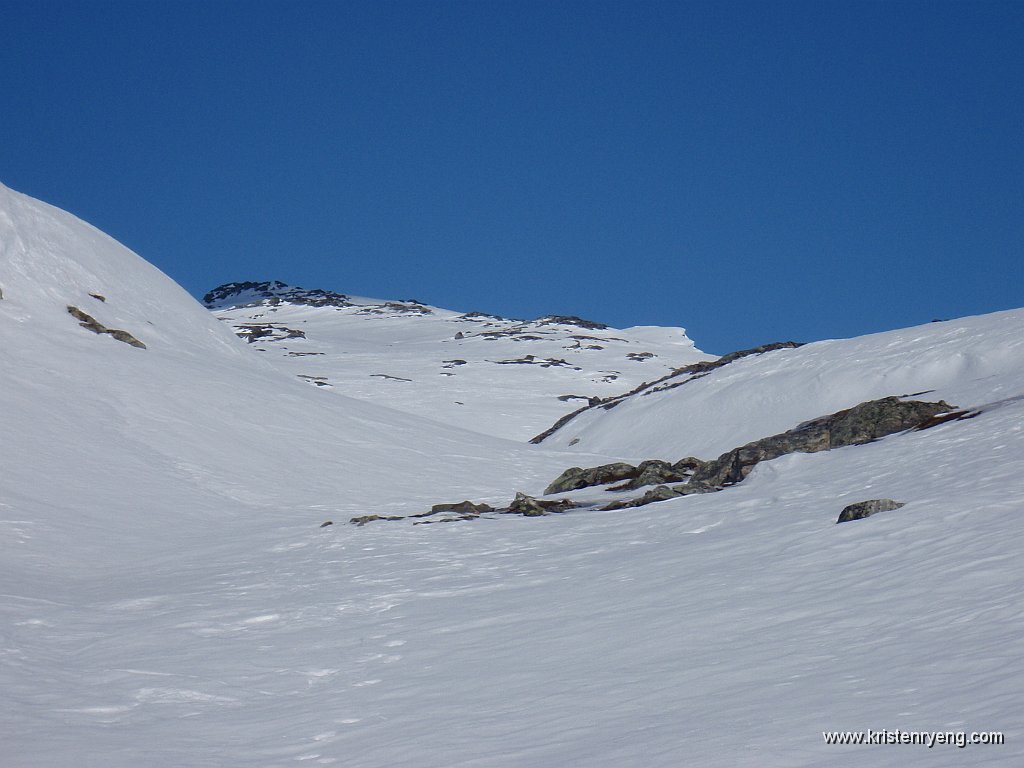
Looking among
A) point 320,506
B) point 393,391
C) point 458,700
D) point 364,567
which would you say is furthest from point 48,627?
point 393,391

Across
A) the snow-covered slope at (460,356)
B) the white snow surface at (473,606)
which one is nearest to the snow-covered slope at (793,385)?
the white snow surface at (473,606)

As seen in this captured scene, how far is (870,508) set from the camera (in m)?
11.7

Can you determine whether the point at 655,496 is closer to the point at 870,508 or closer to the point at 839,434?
the point at 839,434

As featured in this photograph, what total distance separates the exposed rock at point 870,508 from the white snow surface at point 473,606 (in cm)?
27

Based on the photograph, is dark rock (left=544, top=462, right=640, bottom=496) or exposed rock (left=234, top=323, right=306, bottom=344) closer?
dark rock (left=544, top=462, right=640, bottom=496)

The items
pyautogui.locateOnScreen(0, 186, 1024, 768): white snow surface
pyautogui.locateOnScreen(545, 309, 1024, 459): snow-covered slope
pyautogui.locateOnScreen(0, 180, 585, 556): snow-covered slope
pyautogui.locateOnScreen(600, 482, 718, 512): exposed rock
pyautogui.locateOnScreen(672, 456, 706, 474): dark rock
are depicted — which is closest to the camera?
pyautogui.locateOnScreen(0, 186, 1024, 768): white snow surface

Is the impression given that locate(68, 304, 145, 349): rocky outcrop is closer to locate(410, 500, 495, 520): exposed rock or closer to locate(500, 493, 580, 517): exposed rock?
locate(410, 500, 495, 520): exposed rock

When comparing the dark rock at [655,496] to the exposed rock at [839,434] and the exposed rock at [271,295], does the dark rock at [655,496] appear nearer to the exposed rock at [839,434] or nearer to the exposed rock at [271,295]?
the exposed rock at [839,434]

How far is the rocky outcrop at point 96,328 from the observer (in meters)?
32.7

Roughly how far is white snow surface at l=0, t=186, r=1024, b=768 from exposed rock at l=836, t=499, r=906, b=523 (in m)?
0.27

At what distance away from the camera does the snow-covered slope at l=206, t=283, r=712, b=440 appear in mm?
57281

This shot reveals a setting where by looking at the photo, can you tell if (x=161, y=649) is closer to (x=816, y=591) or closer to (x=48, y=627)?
(x=48, y=627)

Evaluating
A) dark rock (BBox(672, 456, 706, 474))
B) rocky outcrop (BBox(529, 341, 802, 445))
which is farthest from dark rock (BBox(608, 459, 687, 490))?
rocky outcrop (BBox(529, 341, 802, 445))

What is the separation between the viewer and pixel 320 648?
9.98 m
